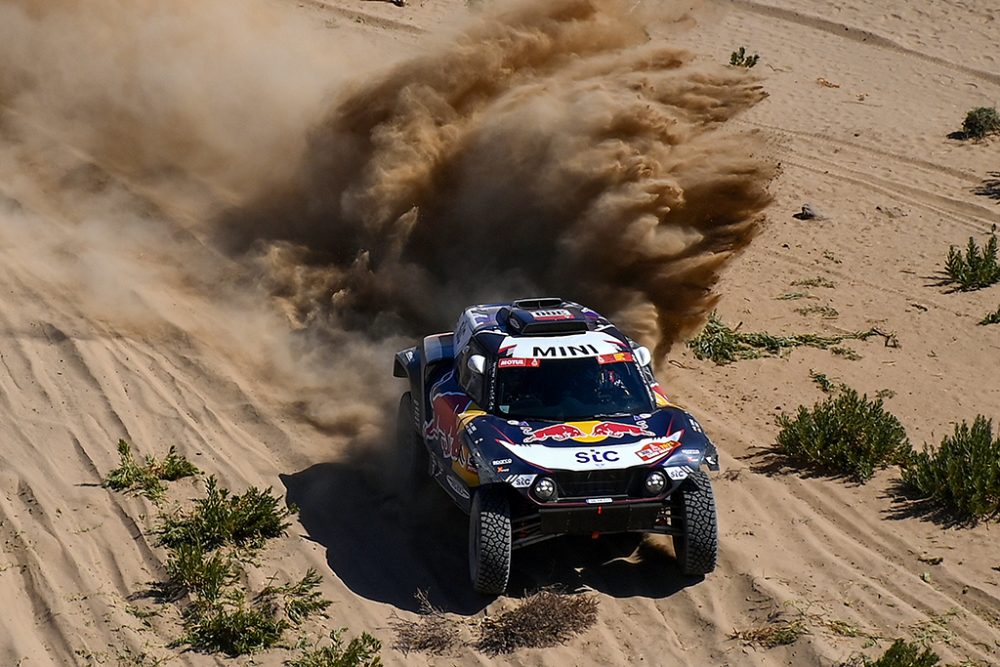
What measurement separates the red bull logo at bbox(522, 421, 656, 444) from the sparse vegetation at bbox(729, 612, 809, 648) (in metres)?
1.52

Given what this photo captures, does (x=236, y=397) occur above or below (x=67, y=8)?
below

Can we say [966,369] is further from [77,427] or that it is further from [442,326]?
Answer: [77,427]

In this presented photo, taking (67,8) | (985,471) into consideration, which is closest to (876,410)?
(985,471)

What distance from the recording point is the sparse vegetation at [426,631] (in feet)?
27.3

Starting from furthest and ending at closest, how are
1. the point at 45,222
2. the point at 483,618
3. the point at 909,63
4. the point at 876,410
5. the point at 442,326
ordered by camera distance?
the point at 909,63 < the point at 45,222 < the point at 442,326 < the point at 876,410 < the point at 483,618

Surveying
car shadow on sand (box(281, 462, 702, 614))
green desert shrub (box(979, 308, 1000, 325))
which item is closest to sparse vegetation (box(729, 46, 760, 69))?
green desert shrub (box(979, 308, 1000, 325))

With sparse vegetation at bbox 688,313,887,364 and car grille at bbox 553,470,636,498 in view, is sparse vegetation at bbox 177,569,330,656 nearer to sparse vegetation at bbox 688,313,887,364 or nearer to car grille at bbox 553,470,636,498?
car grille at bbox 553,470,636,498

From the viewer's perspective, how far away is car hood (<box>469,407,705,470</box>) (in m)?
8.69

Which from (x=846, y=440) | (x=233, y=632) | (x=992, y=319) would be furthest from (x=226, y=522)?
(x=992, y=319)

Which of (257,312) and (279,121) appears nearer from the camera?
(257,312)

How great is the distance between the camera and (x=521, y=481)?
8.55 meters

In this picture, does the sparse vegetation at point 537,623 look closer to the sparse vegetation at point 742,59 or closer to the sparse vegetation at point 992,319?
the sparse vegetation at point 992,319

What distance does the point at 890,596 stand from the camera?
355 inches

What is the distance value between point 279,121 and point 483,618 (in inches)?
382
